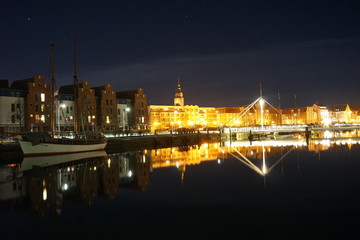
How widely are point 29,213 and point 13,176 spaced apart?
45.8ft

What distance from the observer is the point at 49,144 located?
45844mm

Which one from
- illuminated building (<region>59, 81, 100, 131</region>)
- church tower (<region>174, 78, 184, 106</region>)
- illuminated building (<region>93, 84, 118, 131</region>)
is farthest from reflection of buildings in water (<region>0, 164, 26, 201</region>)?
church tower (<region>174, 78, 184, 106</region>)

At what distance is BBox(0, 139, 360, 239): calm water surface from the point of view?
15953 millimetres

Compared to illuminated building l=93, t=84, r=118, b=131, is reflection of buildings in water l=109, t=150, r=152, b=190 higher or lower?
lower

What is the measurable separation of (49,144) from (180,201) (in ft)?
97.8

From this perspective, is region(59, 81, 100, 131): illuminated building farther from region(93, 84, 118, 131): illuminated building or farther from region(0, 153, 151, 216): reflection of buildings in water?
region(0, 153, 151, 216): reflection of buildings in water

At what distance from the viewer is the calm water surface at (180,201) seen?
15953mm

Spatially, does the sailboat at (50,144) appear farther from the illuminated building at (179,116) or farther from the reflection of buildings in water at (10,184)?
the illuminated building at (179,116)

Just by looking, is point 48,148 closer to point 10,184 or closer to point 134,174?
point 134,174

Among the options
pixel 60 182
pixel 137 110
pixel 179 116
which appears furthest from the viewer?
pixel 179 116

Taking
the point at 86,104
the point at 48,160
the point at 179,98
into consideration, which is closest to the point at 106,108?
the point at 86,104

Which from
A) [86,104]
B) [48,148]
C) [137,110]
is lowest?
[48,148]

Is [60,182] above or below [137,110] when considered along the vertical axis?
below

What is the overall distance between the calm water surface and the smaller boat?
20.8ft
